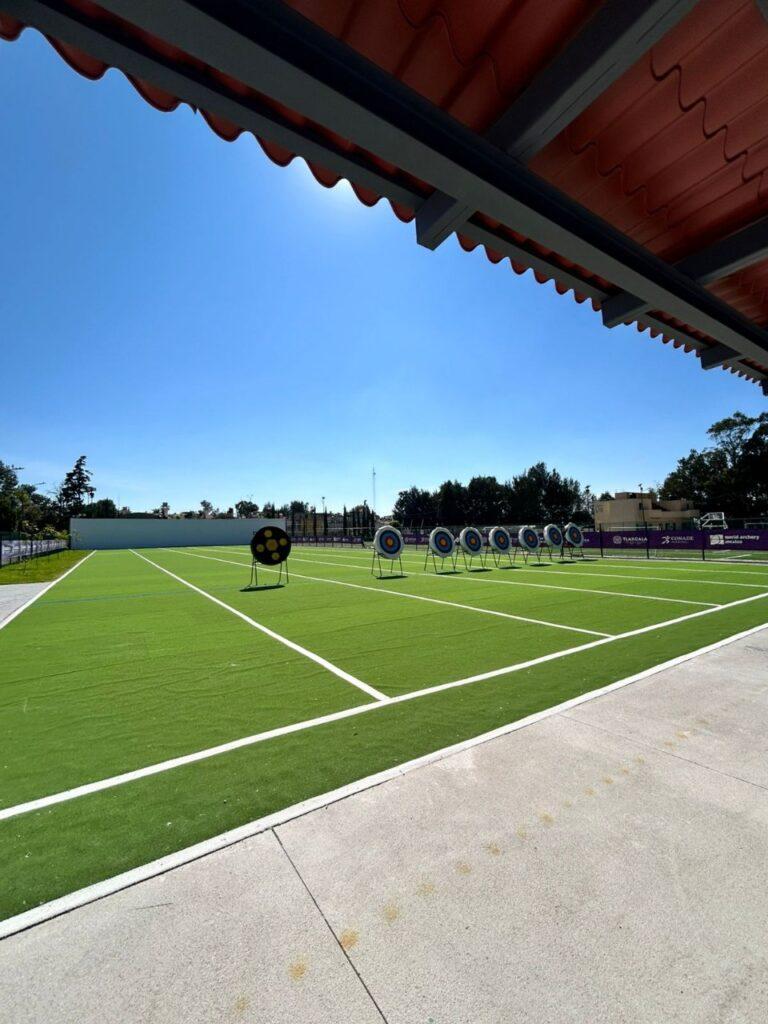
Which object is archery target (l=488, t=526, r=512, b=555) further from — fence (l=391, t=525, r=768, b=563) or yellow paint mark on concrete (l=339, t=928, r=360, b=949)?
yellow paint mark on concrete (l=339, t=928, r=360, b=949)

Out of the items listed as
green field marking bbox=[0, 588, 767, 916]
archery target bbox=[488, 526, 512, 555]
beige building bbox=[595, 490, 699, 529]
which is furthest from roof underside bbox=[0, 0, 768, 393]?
beige building bbox=[595, 490, 699, 529]

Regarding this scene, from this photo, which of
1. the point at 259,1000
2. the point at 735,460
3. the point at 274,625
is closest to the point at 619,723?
the point at 259,1000

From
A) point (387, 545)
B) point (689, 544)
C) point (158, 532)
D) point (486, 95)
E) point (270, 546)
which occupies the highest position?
point (486, 95)

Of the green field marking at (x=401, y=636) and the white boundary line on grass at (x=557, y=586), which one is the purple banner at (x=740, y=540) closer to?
the white boundary line on grass at (x=557, y=586)

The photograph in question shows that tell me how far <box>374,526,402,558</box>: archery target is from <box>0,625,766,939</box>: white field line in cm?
1232

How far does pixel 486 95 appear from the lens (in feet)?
6.50

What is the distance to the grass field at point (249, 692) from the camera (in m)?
2.62

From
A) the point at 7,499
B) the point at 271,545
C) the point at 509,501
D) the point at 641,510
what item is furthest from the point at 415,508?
the point at 271,545

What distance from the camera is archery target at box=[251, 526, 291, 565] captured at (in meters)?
14.3

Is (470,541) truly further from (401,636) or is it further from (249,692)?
(249,692)

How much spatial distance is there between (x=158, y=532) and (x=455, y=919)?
198 feet

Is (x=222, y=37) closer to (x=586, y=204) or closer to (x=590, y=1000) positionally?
(x=586, y=204)

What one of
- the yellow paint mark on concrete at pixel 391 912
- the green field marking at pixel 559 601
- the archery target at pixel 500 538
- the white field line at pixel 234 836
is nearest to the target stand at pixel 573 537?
the archery target at pixel 500 538

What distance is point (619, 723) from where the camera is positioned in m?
3.66
